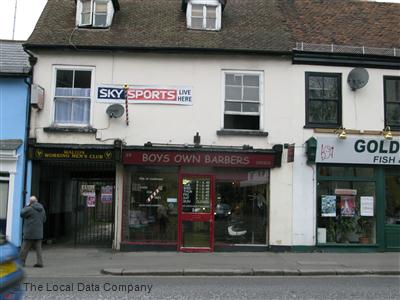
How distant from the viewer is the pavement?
1171 cm

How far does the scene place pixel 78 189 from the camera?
1703cm

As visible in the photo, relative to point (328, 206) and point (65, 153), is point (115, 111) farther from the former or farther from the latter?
point (328, 206)

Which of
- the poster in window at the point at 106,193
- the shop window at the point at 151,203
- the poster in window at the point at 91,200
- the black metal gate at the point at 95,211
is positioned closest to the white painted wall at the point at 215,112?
the shop window at the point at 151,203

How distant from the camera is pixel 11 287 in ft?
18.2

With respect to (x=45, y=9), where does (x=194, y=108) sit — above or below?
below

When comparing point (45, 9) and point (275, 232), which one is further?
point (45, 9)

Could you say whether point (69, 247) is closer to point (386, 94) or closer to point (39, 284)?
point (39, 284)

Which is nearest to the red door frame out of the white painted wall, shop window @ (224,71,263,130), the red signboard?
the red signboard

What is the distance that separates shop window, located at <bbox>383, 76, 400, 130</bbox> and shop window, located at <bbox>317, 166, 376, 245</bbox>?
162 cm

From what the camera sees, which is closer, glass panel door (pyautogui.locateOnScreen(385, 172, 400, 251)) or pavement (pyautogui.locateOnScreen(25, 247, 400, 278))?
pavement (pyautogui.locateOnScreen(25, 247, 400, 278))

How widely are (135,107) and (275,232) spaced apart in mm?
5476

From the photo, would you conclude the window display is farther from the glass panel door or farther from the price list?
the glass panel door

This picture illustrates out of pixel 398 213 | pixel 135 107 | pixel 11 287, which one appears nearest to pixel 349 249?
pixel 398 213

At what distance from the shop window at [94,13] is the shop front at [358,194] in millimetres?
7563
